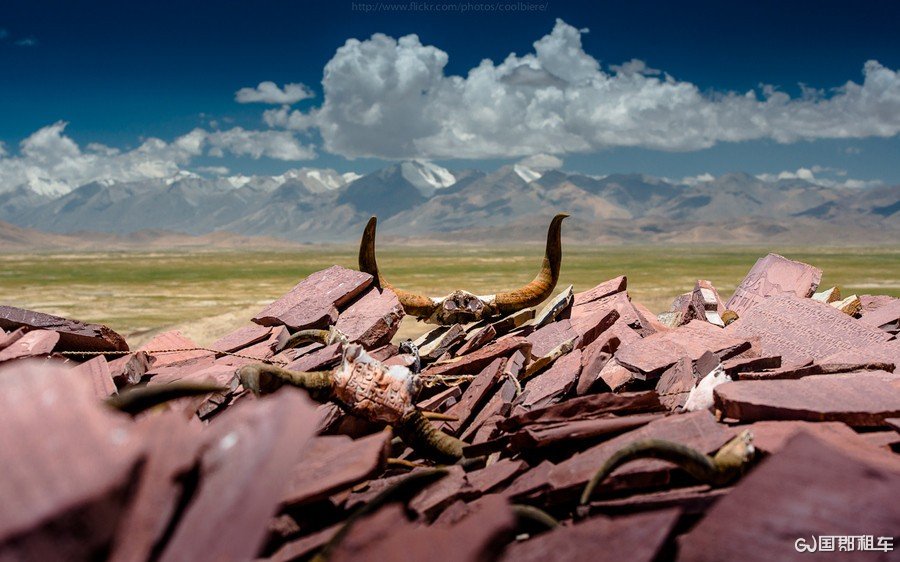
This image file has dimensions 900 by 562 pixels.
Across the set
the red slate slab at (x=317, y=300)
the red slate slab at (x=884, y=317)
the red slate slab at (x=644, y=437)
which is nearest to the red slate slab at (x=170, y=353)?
the red slate slab at (x=317, y=300)

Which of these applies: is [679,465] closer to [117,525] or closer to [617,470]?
[617,470]

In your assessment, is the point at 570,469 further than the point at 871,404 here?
No

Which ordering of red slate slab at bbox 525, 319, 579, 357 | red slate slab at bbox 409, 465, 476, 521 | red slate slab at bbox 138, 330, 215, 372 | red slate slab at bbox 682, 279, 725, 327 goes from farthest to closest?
red slate slab at bbox 682, 279, 725, 327 < red slate slab at bbox 138, 330, 215, 372 < red slate slab at bbox 525, 319, 579, 357 < red slate slab at bbox 409, 465, 476, 521

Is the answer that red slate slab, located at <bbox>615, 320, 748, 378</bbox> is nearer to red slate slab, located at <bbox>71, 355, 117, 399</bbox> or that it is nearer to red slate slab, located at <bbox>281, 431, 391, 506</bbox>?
red slate slab, located at <bbox>281, 431, 391, 506</bbox>

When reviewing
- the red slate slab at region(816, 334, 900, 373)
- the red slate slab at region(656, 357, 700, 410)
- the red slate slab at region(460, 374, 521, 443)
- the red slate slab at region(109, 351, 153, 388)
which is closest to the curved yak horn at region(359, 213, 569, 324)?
the red slate slab at region(460, 374, 521, 443)

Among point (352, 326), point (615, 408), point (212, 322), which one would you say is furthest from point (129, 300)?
point (615, 408)

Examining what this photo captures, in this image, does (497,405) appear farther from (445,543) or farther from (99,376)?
(99,376)

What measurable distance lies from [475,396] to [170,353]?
3.63 meters

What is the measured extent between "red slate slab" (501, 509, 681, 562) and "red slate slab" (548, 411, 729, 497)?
28.1 inches

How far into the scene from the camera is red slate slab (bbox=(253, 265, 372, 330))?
6512mm

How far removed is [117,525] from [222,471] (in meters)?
0.36

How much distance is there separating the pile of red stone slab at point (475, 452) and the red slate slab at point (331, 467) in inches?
0.5

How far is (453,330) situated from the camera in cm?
627

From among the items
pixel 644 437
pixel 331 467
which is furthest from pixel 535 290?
pixel 331 467
